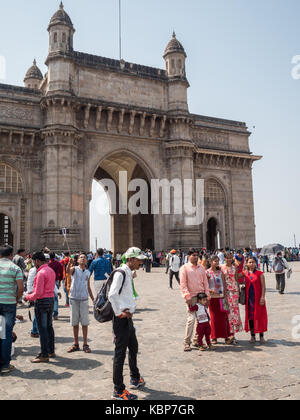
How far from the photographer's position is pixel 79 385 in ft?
15.7

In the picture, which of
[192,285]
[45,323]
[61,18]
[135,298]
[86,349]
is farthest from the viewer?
[61,18]

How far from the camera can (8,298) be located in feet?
18.2

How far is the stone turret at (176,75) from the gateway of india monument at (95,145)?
7 cm

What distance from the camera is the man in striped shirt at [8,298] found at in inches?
214

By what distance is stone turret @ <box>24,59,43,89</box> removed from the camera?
3756 cm

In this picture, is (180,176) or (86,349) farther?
(180,176)

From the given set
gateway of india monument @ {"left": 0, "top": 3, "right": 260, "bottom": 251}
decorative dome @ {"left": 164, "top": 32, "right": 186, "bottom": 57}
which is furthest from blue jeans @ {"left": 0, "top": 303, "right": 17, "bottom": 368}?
decorative dome @ {"left": 164, "top": 32, "right": 186, "bottom": 57}

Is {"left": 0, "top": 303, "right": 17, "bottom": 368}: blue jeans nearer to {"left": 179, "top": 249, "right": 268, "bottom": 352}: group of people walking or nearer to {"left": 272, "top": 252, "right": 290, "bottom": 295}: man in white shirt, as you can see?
{"left": 179, "top": 249, "right": 268, "bottom": 352}: group of people walking

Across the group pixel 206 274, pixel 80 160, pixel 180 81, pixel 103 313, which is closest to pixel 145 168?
pixel 80 160

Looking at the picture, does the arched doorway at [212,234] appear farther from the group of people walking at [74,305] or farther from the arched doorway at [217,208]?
the group of people walking at [74,305]

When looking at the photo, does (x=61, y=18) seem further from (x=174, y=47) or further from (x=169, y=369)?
(x=169, y=369)

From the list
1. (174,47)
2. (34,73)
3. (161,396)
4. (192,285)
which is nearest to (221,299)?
(192,285)

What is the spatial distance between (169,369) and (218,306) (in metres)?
1.89

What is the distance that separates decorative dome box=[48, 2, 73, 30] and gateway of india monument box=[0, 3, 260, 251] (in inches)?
3.0
